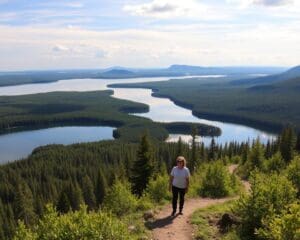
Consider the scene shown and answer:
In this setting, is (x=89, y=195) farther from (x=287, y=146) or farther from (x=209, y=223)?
(x=209, y=223)

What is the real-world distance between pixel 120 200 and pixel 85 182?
93.1 meters

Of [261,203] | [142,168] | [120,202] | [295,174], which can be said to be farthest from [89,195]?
[261,203]

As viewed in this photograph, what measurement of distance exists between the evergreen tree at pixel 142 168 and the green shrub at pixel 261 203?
34.5 m

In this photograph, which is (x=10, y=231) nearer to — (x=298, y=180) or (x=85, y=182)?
(x=85, y=182)

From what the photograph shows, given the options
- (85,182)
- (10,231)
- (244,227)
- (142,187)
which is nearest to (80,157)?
(85,182)

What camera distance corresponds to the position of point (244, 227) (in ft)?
67.1

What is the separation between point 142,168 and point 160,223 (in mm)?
32175

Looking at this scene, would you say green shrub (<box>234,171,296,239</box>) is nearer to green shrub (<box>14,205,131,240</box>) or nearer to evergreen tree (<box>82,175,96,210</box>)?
green shrub (<box>14,205,131,240</box>)

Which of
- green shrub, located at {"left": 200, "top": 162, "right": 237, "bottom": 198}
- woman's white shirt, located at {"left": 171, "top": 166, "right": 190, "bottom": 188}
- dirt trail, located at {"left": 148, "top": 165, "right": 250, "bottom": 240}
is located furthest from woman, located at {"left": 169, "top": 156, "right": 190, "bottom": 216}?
green shrub, located at {"left": 200, "top": 162, "right": 237, "bottom": 198}

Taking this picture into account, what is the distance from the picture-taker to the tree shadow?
23.1 m

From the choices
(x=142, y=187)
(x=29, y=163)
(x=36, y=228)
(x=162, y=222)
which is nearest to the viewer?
(x=36, y=228)

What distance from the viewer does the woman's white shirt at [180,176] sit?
24500 mm

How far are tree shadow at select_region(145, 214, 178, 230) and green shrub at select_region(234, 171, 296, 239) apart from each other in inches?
188

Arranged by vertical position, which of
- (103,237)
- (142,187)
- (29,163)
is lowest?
(29,163)
